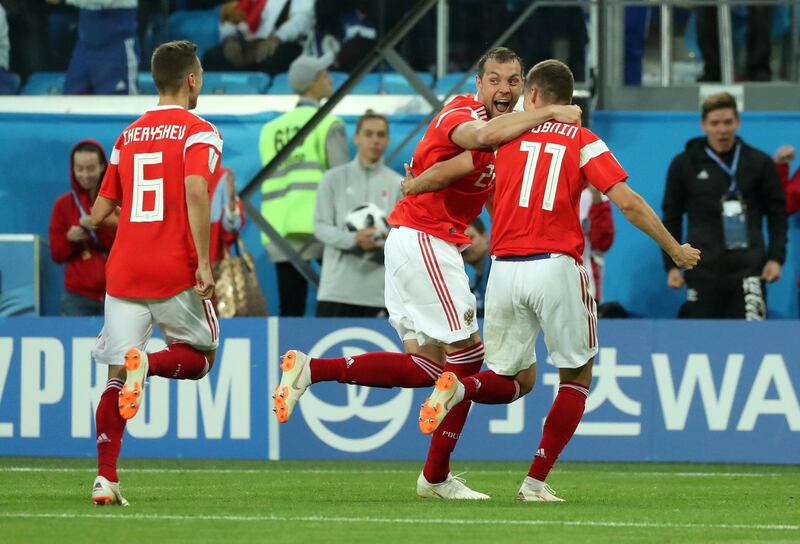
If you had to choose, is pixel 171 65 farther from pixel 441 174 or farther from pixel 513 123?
pixel 513 123

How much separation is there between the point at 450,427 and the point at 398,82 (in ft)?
18.8

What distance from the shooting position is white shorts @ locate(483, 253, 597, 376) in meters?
7.30

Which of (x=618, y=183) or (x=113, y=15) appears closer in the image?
(x=618, y=183)

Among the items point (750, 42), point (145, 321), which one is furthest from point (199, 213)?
point (750, 42)

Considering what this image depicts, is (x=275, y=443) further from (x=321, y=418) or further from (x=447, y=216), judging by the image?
(x=447, y=216)

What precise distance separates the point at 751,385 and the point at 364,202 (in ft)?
9.72

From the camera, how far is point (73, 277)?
38.5 feet

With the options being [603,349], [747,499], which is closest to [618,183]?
[747,499]

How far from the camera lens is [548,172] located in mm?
A: 7320

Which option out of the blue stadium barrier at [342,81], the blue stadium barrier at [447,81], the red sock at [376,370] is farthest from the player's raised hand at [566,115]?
the blue stadium barrier at [342,81]

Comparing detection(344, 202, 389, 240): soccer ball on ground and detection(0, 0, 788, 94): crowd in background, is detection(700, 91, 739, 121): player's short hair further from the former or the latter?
detection(344, 202, 389, 240): soccer ball on ground

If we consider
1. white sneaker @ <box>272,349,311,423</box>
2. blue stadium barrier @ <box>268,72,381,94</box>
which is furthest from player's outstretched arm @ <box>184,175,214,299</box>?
blue stadium barrier @ <box>268,72,381,94</box>

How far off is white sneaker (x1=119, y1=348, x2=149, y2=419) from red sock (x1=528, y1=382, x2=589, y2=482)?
70.3 inches

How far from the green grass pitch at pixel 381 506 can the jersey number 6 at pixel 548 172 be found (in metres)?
1.36
